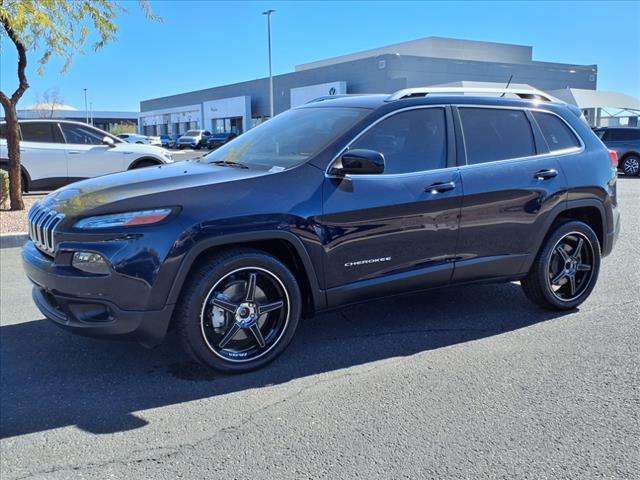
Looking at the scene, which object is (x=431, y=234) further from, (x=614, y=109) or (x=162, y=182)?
(x=614, y=109)

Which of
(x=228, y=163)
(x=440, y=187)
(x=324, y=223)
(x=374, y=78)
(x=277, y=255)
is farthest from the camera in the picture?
(x=374, y=78)

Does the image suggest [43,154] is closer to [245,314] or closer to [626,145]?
[245,314]

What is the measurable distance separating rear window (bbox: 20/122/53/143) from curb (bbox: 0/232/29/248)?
14.6ft

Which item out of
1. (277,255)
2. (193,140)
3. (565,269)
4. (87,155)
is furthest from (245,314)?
(193,140)

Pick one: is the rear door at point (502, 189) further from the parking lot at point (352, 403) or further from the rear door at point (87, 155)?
the rear door at point (87, 155)

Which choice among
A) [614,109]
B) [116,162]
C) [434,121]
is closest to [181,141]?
[614,109]

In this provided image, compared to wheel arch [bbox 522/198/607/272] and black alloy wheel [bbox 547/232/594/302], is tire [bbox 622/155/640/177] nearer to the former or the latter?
wheel arch [bbox 522/198/607/272]

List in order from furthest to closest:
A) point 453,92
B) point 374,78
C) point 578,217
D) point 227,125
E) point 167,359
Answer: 1. point 227,125
2. point 374,78
3. point 578,217
4. point 453,92
5. point 167,359

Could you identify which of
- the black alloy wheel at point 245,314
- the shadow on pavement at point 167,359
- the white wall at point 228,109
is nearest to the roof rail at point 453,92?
the black alloy wheel at point 245,314

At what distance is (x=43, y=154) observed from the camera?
11.9 meters

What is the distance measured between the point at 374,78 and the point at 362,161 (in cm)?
4184

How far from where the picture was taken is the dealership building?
43625 mm

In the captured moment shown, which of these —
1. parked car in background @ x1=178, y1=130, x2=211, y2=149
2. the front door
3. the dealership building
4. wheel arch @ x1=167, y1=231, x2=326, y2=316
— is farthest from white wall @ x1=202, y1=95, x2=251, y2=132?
wheel arch @ x1=167, y1=231, x2=326, y2=316

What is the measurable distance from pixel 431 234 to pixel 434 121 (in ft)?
2.95
